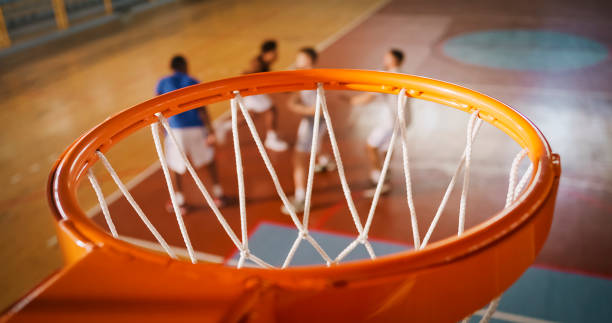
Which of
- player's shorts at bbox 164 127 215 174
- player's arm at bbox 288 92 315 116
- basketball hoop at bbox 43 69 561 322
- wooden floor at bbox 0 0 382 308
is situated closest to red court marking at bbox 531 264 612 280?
player's arm at bbox 288 92 315 116

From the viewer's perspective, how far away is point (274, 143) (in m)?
5.99

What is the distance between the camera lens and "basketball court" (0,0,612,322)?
13.5ft

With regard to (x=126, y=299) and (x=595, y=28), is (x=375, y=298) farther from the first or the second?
(x=595, y=28)

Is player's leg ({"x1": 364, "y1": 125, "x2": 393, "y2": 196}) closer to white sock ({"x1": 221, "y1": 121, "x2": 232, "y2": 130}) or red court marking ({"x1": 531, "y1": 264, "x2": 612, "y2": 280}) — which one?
red court marking ({"x1": 531, "y1": 264, "x2": 612, "y2": 280})

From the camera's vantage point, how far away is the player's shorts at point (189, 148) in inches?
172

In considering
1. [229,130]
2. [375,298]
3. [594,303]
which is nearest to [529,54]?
[229,130]

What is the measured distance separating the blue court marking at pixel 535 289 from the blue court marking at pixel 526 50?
5.44 m

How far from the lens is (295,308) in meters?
1.22

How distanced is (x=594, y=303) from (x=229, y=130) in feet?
14.0

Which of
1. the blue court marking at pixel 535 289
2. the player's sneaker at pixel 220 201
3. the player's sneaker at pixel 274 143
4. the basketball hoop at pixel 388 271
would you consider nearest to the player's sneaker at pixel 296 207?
the blue court marking at pixel 535 289

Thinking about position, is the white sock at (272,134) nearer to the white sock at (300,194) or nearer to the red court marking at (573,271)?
the white sock at (300,194)

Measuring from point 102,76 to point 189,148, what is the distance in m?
5.11

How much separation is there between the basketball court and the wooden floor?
3cm

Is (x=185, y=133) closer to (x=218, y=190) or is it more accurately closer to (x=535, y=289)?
(x=218, y=190)
